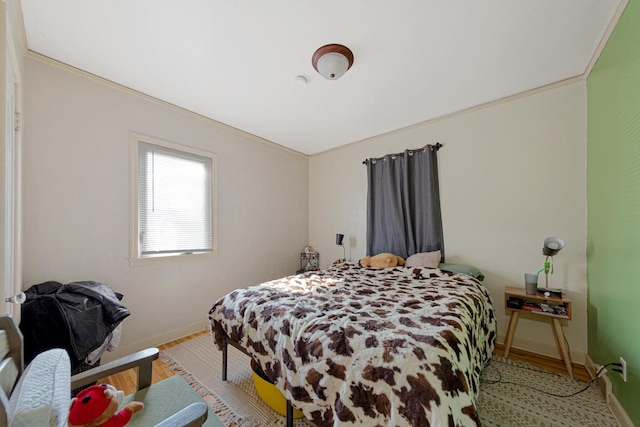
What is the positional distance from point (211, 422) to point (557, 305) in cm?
279

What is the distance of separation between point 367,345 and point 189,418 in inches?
30.3

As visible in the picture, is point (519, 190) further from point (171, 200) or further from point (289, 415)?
point (171, 200)

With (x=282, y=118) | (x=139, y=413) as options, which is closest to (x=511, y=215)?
(x=282, y=118)

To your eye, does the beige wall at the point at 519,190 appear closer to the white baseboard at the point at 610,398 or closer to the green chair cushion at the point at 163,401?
the white baseboard at the point at 610,398

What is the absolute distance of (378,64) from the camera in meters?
1.99

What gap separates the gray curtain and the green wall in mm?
1281

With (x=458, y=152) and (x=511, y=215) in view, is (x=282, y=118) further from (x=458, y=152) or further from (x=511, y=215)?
(x=511, y=215)

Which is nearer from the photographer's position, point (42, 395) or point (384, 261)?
point (42, 395)

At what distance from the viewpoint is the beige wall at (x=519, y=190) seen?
2.23m

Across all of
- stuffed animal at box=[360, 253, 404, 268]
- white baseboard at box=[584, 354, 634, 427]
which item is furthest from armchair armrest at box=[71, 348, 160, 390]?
white baseboard at box=[584, 354, 634, 427]

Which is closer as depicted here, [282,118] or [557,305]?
[557,305]

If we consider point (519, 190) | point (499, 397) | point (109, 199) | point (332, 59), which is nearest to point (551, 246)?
point (519, 190)

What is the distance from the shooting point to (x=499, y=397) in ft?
5.71

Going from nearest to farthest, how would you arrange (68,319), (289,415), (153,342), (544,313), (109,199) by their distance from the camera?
(289,415), (68,319), (544,313), (109,199), (153,342)
